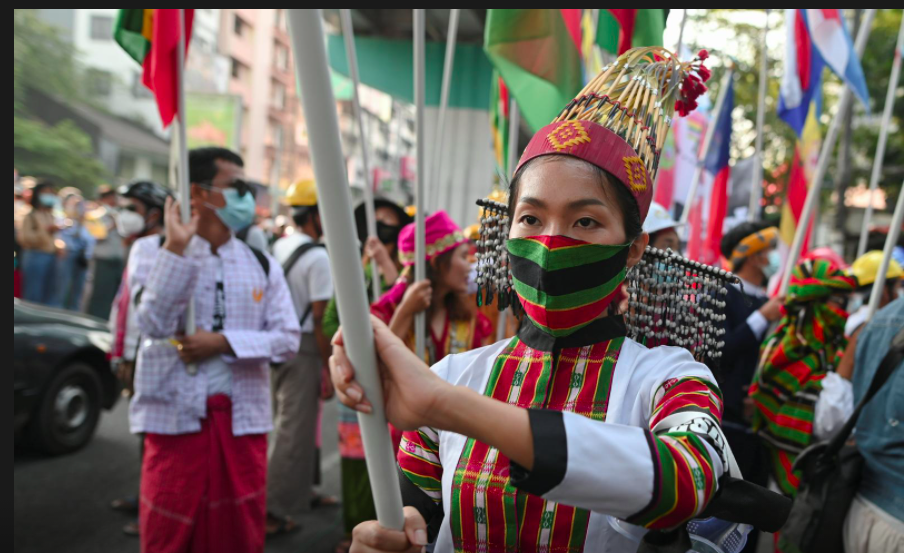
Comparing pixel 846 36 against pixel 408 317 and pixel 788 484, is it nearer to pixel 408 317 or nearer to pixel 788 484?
pixel 788 484

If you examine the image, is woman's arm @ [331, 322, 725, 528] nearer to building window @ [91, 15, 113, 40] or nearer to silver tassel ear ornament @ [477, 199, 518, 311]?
silver tassel ear ornament @ [477, 199, 518, 311]

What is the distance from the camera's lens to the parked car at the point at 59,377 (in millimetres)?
5574

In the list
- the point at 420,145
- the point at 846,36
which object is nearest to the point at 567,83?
the point at 420,145

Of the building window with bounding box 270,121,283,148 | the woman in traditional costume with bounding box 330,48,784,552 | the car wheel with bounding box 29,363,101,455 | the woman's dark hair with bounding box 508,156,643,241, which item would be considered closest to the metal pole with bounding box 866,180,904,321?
→ the woman in traditional costume with bounding box 330,48,784,552

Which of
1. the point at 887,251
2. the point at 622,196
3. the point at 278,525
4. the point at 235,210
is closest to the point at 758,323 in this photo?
the point at 887,251

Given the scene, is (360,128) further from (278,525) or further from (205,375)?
(278,525)

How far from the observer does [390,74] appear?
32.1ft

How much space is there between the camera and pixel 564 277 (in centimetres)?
144

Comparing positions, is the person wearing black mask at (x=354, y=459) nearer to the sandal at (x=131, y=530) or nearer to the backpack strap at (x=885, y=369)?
the sandal at (x=131, y=530)

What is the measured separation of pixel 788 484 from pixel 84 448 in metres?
5.35

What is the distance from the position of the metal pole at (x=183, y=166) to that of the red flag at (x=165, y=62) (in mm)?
23

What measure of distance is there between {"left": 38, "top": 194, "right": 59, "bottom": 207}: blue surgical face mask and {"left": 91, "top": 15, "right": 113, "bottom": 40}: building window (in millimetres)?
30292

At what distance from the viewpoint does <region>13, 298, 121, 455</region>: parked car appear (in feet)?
18.3

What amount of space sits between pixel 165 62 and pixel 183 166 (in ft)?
1.76
